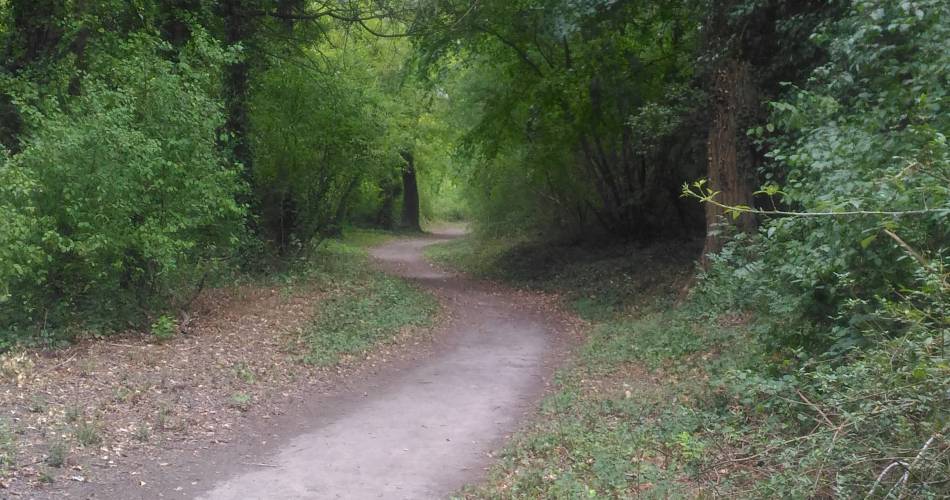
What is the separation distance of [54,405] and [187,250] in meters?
4.31

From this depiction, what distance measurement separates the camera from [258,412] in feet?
27.2

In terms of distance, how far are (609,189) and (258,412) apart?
15.2 metres

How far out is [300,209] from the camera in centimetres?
1695

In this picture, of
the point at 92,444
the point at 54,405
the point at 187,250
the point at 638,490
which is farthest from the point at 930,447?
the point at 187,250

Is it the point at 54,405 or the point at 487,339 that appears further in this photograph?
the point at 487,339

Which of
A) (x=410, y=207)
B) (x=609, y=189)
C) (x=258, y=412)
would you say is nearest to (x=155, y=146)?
(x=258, y=412)

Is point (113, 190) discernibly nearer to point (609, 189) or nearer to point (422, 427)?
point (422, 427)

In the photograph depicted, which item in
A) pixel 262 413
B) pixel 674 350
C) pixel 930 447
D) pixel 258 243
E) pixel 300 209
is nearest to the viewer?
pixel 930 447

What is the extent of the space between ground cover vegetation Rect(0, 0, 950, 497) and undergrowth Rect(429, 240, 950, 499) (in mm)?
28

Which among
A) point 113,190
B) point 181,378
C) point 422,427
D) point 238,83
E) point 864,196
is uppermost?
point 238,83

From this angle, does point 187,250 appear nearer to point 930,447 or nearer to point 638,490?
point 638,490

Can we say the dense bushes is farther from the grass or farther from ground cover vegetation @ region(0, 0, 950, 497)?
the grass

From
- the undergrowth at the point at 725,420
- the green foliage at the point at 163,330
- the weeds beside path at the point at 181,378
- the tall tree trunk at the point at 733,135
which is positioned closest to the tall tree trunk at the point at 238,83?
the weeds beside path at the point at 181,378

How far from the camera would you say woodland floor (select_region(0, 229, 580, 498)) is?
6285mm
